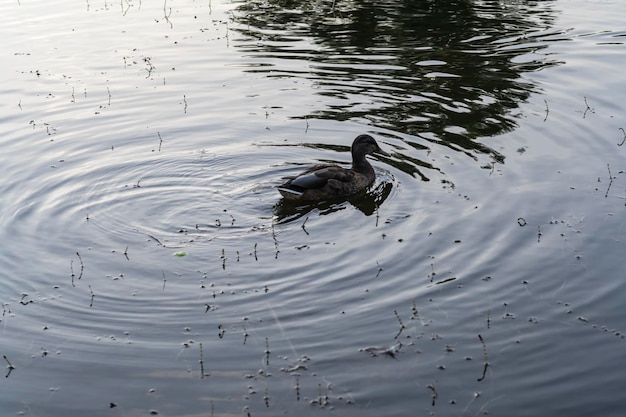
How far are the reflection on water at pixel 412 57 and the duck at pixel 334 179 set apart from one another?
30.7 inches

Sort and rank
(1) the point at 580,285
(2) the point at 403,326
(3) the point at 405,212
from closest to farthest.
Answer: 1. (2) the point at 403,326
2. (1) the point at 580,285
3. (3) the point at 405,212

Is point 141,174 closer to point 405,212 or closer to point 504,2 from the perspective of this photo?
point 405,212

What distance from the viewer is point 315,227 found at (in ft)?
36.3

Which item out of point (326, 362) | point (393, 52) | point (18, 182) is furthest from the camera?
point (393, 52)

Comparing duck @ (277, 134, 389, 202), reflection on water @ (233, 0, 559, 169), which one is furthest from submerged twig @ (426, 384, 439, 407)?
reflection on water @ (233, 0, 559, 169)

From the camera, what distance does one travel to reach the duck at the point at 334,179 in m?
11.6

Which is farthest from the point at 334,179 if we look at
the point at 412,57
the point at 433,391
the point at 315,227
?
the point at 412,57

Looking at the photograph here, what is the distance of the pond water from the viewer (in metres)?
7.76

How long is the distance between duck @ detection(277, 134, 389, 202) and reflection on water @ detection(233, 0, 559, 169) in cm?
78

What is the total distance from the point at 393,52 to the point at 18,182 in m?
8.61

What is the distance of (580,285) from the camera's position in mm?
9180

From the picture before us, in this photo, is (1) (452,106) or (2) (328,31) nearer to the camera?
(1) (452,106)

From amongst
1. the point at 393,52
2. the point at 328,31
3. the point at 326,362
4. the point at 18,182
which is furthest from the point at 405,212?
the point at 328,31

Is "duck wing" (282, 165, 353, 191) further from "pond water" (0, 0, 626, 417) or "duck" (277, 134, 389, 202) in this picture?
"pond water" (0, 0, 626, 417)
